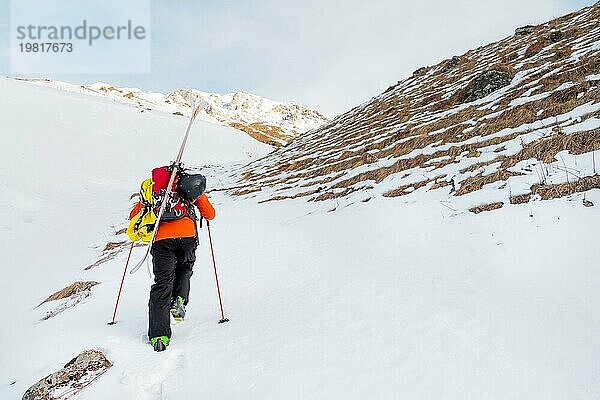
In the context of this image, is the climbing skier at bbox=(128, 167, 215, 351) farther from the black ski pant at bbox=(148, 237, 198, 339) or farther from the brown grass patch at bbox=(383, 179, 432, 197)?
the brown grass patch at bbox=(383, 179, 432, 197)

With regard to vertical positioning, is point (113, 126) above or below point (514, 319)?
above

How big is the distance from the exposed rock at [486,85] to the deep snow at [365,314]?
778cm

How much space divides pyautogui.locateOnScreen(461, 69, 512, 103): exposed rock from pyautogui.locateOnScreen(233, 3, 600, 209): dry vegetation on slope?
1.5 inches

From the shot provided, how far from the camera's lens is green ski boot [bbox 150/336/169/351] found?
464 centimetres

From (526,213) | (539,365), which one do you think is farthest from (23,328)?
(526,213)

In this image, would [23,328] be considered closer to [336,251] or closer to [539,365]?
[336,251]

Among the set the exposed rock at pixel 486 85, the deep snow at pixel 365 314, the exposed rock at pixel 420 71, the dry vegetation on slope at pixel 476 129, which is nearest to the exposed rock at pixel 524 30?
the dry vegetation on slope at pixel 476 129

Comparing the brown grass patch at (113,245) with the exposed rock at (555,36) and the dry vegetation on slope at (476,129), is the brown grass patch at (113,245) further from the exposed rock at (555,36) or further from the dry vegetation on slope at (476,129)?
the exposed rock at (555,36)

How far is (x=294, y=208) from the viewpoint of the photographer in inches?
435

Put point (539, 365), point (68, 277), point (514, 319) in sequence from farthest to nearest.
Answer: point (68, 277), point (514, 319), point (539, 365)

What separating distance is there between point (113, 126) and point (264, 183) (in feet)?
72.7

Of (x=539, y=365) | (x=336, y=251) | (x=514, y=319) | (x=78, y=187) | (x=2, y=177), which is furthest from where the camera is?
(x=78, y=187)

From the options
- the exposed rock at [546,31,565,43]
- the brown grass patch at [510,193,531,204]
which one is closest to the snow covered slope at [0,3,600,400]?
the brown grass patch at [510,193,531,204]

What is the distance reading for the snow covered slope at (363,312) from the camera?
3.55m
